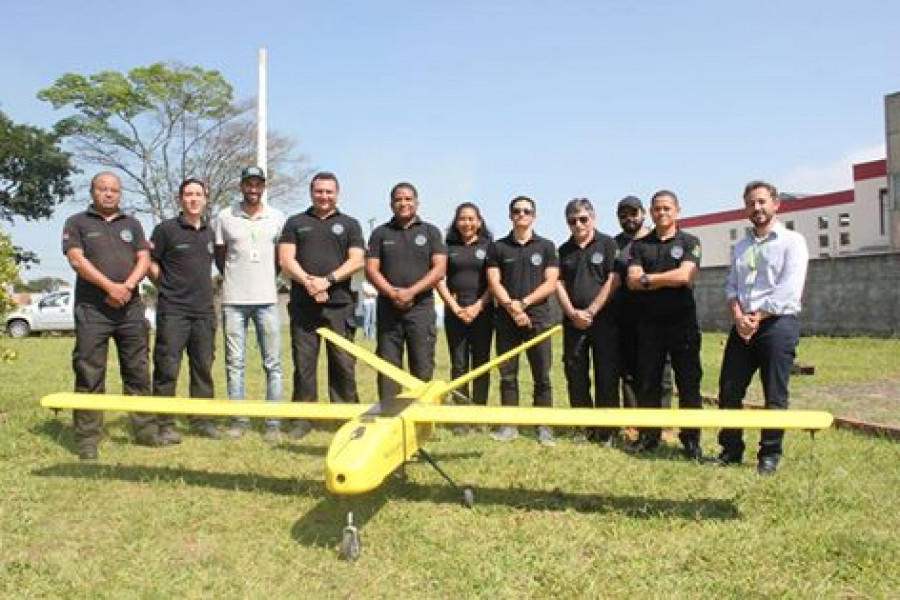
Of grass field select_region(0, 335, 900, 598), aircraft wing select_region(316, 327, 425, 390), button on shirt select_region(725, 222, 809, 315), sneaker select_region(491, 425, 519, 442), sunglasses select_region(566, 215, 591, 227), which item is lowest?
grass field select_region(0, 335, 900, 598)

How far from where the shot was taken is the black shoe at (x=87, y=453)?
6.17 m

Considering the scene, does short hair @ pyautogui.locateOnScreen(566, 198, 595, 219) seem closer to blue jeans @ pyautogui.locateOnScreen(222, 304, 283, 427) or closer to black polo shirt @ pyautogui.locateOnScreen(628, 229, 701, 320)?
black polo shirt @ pyautogui.locateOnScreen(628, 229, 701, 320)

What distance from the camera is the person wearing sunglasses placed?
22.1 ft

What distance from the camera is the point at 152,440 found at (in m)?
6.64

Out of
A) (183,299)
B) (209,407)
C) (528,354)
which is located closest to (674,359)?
(528,354)

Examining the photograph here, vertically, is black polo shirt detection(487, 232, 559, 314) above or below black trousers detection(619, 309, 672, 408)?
above

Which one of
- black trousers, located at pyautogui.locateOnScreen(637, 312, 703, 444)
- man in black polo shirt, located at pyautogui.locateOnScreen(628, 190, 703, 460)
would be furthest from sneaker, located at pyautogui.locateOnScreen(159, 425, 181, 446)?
black trousers, located at pyautogui.locateOnScreen(637, 312, 703, 444)

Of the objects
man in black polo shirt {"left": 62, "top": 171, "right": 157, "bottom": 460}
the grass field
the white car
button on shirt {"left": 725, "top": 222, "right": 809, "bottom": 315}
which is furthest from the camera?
the white car

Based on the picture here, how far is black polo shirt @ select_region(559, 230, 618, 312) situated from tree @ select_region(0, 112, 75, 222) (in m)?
41.9

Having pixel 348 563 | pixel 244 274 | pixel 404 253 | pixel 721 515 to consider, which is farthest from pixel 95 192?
pixel 721 515

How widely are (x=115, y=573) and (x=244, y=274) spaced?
3518mm

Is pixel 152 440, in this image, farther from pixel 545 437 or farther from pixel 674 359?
pixel 674 359

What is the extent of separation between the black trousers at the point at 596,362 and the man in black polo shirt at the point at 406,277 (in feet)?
4.39

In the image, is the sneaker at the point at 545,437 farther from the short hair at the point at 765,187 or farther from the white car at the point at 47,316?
the white car at the point at 47,316
